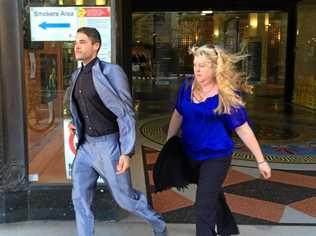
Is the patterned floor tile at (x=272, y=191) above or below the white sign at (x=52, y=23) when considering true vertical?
below

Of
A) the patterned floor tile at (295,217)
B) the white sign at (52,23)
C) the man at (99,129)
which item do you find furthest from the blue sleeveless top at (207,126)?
the patterned floor tile at (295,217)

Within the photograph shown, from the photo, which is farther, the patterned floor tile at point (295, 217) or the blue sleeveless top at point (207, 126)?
the patterned floor tile at point (295, 217)

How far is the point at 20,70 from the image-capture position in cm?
472

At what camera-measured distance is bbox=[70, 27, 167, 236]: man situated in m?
3.63

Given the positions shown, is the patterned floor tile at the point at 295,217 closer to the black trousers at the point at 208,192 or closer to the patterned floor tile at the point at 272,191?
the patterned floor tile at the point at 272,191

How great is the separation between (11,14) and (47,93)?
787mm

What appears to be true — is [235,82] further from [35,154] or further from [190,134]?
[35,154]

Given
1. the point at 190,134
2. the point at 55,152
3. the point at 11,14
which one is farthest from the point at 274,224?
the point at 11,14

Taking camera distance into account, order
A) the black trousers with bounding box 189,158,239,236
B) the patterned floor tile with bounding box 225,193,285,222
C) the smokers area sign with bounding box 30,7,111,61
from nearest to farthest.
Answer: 1. the black trousers with bounding box 189,158,239,236
2. the smokers area sign with bounding box 30,7,111,61
3. the patterned floor tile with bounding box 225,193,285,222

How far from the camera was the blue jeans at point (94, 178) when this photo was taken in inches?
148

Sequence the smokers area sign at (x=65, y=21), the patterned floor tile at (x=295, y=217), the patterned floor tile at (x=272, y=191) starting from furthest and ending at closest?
the patterned floor tile at (x=272, y=191) < the patterned floor tile at (x=295, y=217) < the smokers area sign at (x=65, y=21)

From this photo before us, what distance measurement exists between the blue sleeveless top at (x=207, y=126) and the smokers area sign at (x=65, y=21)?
1.39 metres

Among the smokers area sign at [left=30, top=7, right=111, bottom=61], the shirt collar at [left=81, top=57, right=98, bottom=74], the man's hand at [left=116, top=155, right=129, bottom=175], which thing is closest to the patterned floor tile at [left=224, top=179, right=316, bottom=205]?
the smokers area sign at [left=30, top=7, right=111, bottom=61]

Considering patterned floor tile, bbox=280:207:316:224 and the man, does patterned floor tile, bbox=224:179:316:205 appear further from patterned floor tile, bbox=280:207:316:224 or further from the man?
the man
